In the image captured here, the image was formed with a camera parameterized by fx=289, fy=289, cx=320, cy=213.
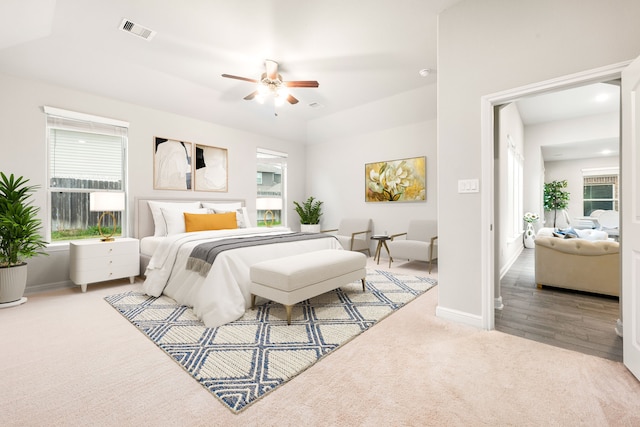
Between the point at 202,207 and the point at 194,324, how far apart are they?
2.72 meters

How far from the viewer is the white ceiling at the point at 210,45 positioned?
2752 millimetres

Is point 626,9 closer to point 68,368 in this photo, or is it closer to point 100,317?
point 68,368

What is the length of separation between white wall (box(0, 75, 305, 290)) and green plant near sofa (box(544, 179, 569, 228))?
8383 mm

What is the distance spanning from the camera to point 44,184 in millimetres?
3682

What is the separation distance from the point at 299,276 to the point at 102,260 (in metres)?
2.83

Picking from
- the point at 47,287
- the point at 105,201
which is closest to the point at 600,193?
the point at 105,201

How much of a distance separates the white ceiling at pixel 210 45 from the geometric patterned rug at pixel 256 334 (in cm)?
288

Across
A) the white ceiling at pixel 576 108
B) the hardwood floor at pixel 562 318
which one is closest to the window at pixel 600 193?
the white ceiling at pixel 576 108

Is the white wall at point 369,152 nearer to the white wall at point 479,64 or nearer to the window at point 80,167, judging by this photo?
the white wall at point 479,64

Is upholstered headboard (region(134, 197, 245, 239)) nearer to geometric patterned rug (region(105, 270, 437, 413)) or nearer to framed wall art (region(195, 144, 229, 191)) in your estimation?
framed wall art (region(195, 144, 229, 191))

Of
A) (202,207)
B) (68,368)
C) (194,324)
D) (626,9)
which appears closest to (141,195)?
(202,207)

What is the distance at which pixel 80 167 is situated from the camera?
13.3 ft

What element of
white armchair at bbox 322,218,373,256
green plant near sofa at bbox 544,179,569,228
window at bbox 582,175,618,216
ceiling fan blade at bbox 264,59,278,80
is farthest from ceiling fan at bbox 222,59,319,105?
window at bbox 582,175,618,216

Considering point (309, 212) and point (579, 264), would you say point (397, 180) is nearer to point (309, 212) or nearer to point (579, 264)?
point (309, 212)
